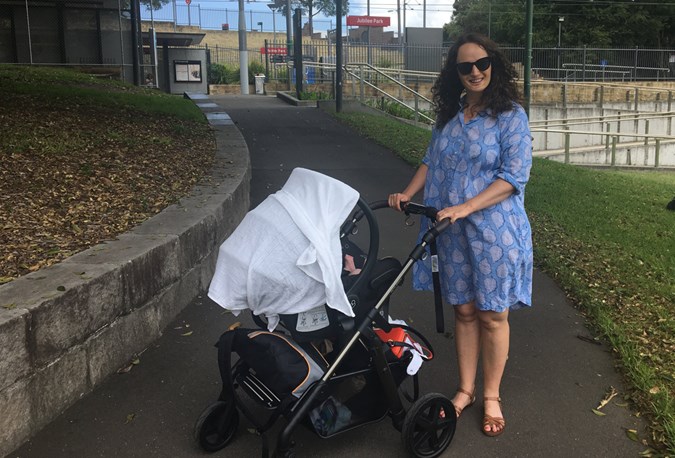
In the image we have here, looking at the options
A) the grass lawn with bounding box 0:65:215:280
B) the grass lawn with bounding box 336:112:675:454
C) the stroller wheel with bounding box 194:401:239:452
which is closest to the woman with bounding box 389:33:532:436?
the grass lawn with bounding box 336:112:675:454

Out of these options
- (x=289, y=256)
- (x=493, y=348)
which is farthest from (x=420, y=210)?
(x=493, y=348)

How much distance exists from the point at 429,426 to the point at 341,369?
47cm

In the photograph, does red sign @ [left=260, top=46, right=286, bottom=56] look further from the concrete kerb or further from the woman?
the woman

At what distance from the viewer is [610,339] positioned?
427cm

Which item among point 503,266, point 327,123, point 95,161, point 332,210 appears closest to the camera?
point 332,210

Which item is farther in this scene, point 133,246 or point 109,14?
point 109,14

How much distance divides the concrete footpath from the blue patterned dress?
0.66 meters

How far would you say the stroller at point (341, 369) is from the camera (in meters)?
2.79

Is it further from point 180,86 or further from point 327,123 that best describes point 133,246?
point 180,86

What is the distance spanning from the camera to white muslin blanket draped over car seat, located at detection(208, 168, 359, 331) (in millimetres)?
2705

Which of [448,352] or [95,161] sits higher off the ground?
[95,161]

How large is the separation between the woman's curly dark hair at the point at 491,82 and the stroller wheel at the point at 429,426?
1354mm

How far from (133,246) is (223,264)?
1591 millimetres

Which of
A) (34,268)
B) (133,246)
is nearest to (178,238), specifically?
(133,246)
